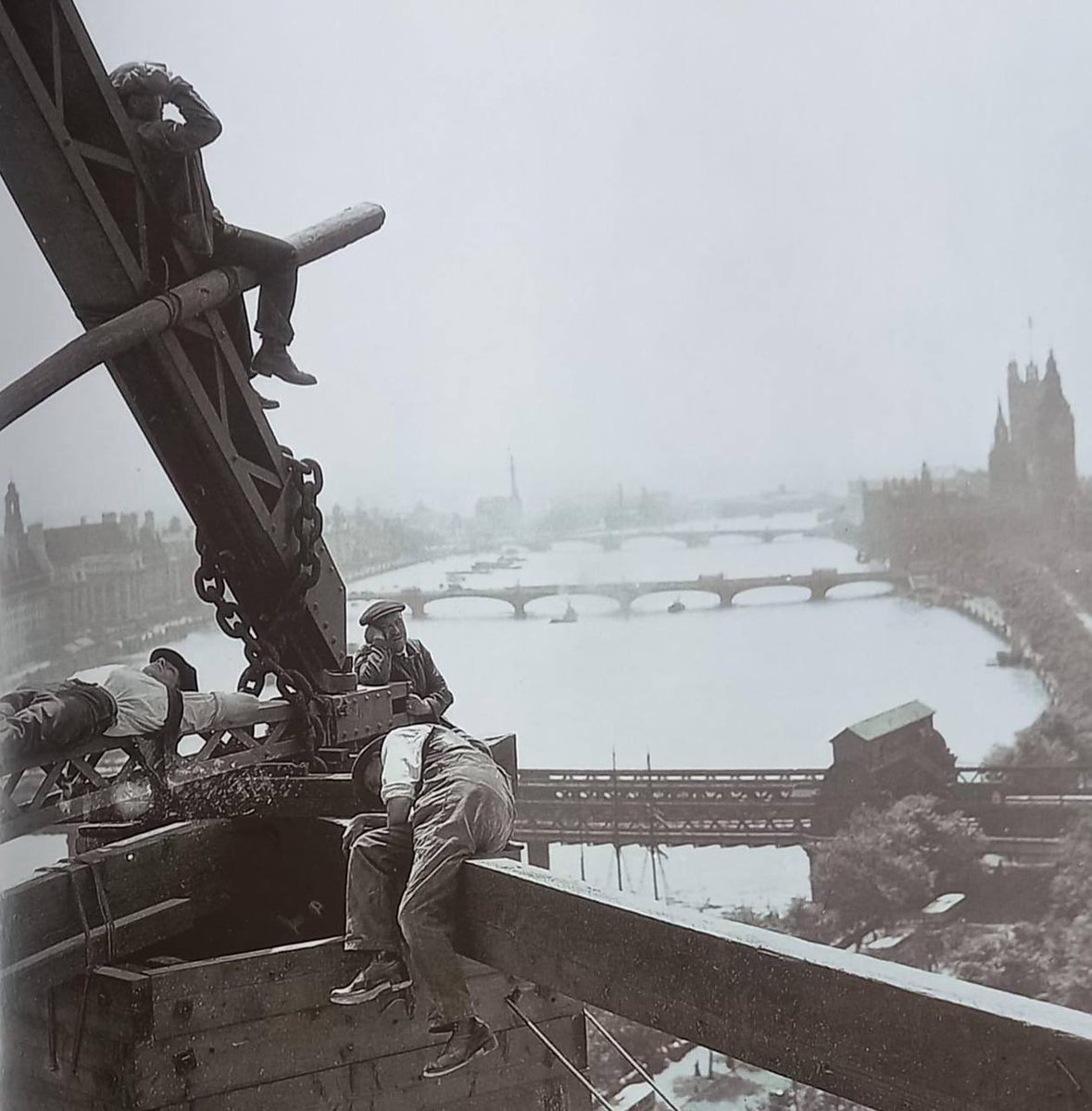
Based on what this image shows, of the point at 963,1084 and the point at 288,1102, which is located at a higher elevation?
the point at 963,1084

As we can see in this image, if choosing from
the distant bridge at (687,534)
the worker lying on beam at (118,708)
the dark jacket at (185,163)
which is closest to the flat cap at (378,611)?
the worker lying on beam at (118,708)

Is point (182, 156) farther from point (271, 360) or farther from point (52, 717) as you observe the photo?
point (52, 717)

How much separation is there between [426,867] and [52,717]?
1190 millimetres

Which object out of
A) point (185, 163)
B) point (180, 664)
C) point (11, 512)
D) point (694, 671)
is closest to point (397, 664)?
point (180, 664)

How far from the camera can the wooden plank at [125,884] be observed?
9.61ft

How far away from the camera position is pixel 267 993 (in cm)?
274

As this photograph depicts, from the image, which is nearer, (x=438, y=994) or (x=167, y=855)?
(x=438, y=994)

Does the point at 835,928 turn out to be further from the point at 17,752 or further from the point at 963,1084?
the point at 963,1084

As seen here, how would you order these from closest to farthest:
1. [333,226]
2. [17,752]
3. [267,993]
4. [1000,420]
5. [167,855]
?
[267,993]
[17,752]
[167,855]
[333,226]
[1000,420]

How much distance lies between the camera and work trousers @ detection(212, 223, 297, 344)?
3518 millimetres

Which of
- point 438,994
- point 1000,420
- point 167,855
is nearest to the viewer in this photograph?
point 438,994

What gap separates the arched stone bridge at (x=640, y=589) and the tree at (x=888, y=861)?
92 centimetres

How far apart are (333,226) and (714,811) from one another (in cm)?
296

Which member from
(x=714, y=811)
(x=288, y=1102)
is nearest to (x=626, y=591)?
(x=714, y=811)
